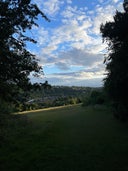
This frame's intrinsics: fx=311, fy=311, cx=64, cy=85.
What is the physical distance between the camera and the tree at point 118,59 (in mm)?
29094

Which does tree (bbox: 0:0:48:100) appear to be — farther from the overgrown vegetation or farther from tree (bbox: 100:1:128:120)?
tree (bbox: 100:1:128:120)

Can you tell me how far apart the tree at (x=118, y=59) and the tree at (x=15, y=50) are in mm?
16784

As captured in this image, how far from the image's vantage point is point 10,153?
18.8 m

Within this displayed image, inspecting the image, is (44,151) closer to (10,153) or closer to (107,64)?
(10,153)

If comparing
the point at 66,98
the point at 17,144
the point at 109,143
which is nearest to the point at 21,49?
the point at 109,143

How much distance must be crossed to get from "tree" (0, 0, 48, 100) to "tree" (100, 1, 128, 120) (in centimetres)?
1678

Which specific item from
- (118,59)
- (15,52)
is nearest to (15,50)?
(15,52)

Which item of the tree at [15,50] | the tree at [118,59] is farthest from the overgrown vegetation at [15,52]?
the tree at [118,59]

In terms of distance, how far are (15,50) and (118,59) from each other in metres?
18.0

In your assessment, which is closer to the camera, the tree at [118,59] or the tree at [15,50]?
the tree at [15,50]

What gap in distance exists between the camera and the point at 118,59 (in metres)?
29.4

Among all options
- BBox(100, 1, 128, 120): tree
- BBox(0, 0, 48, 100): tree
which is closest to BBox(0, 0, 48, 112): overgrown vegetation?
BBox(0, 0, 48, 100): tree

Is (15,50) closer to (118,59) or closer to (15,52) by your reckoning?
(15,52)

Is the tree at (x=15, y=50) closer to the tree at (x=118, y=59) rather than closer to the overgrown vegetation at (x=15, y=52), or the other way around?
the overgrown vegetation at (x=15, y=52)
